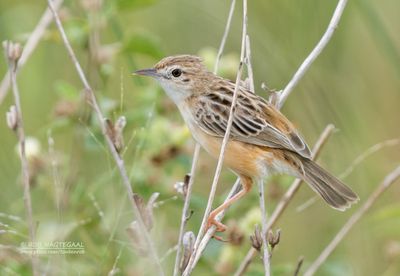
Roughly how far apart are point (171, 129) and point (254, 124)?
636mm

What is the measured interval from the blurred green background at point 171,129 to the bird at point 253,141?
0.75 feet

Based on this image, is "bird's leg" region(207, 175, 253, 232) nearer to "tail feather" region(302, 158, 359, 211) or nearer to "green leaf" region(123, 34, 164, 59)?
"tail feather" region(302, 158, 359, 211)

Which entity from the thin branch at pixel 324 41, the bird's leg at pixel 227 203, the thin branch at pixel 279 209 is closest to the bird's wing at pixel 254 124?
the thin branch at pixel 279 209

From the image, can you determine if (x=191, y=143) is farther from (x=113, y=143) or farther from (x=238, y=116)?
(x=113, y=143)

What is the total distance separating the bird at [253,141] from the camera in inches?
200

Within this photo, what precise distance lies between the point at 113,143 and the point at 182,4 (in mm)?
3805

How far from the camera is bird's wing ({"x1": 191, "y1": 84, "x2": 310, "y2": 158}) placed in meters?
5.17

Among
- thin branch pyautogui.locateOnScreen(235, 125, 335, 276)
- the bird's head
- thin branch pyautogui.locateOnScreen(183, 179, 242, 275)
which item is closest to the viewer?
thin branch pyautogui.locateOnScreen(183, 179, 242, 275)

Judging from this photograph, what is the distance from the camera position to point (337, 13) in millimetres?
4820

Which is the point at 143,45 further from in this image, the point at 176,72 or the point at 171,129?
the point at 171,129

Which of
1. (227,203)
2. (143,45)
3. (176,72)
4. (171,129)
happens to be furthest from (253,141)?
(143,45)

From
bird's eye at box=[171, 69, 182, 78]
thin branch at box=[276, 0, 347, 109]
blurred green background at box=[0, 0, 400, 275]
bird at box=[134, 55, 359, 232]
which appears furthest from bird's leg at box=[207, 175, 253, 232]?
bird's eye at box=[171, 69, 182, 78]

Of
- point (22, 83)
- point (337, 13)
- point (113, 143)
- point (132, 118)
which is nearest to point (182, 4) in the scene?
point (22, 83)

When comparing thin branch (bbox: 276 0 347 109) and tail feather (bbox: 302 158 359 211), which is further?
tail feather (bbox: 302 158 359 211)
